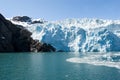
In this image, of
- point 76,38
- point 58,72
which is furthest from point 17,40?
point 58,72

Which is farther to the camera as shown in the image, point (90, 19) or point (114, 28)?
point (90, 19)

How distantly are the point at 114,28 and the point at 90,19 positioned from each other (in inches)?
1185

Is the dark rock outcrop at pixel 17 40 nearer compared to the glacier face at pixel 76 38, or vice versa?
the dark rock outcrop at pixel 17 40

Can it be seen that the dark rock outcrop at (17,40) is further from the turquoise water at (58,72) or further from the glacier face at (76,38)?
the turquoise water at (58,72)

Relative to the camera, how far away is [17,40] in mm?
113812

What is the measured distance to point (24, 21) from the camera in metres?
191

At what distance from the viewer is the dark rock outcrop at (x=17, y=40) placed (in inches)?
4250

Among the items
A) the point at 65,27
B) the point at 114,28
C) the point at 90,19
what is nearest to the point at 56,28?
the point at 65,27

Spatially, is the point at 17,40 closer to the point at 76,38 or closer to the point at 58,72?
the point at 76,38

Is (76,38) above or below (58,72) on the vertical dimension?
above

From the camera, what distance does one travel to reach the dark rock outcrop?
354 feet

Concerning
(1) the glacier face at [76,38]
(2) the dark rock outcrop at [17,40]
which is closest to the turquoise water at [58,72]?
(2) the dark rock outcrop at [17,40]

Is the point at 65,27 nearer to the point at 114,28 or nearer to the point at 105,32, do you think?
the point at 105,32

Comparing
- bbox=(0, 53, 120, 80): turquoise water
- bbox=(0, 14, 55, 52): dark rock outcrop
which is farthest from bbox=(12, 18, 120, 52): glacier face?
bbox=(0, 53, 120, 80): turquoise water
